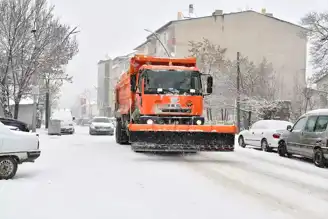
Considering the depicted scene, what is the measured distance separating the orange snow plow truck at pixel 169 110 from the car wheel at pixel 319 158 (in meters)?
2.58

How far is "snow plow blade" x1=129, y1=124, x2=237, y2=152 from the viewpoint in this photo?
14711 millimetres

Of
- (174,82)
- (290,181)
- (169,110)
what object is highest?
(174,82)

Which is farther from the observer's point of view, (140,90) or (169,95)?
(140,90)

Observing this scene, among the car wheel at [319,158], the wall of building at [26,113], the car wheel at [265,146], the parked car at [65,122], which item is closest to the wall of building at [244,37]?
the wall of building at [26,113]

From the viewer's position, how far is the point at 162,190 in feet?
30.4

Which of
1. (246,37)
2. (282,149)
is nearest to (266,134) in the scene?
(282,149)

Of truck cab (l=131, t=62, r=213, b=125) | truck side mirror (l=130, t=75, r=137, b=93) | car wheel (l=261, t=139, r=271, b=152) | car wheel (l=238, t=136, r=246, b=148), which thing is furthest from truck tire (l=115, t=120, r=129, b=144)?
car wheel (l=261, t=139, r=271, b=152)

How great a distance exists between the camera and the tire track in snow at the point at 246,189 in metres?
7.71

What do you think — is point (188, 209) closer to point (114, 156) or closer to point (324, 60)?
point (114, 156)

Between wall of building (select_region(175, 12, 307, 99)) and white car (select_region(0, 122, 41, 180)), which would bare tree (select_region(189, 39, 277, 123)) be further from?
white car (select_region(0, 122, 41, 180))

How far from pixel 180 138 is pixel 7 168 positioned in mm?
5867

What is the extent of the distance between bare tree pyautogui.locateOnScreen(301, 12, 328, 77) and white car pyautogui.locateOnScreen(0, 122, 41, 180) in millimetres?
27503

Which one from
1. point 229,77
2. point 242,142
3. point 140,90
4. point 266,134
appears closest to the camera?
point 140,90

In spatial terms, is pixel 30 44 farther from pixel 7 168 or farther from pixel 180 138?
pixel 7 168
